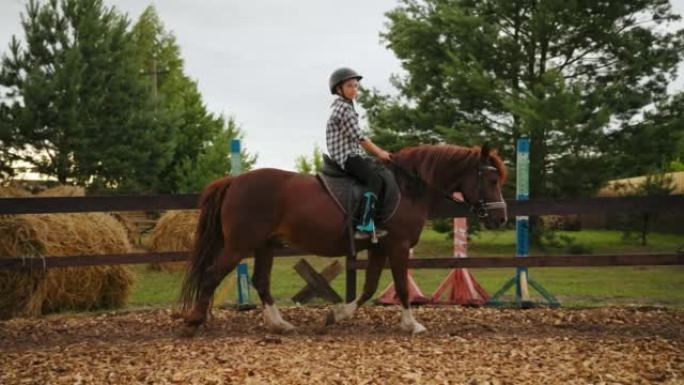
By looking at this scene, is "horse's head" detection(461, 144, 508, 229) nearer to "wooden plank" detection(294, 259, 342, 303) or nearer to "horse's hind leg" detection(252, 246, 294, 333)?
"horse's hind leg" detection(252, 246, 294, 333)

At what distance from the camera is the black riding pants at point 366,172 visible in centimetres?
726

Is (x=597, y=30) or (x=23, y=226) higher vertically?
(x=597, y=30)

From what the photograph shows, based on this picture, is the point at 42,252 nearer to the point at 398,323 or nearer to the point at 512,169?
the point at 398,323

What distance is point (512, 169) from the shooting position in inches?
914

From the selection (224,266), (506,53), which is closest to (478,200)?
(224,266)

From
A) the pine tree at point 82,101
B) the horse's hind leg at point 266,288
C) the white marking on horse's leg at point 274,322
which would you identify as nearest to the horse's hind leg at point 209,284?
the horse's hind leg at point 266,288

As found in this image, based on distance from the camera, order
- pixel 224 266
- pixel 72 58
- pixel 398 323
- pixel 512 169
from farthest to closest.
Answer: pixel 72 58 → pixel 512 169 → pixel 398 323 → pixel 224 266

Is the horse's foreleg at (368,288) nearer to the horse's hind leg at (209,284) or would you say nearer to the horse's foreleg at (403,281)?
the horse's foreleg at (403,281)

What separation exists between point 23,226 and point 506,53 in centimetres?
1929

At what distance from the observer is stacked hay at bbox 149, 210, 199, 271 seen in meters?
16.7

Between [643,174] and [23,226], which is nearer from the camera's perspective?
[23,226]

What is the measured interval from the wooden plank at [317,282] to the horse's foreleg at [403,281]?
2.31 m

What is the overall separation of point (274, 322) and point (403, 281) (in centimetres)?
142

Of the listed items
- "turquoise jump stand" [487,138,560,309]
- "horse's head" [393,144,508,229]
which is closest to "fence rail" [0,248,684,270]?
"turquoise jump stand" [487,138,560,309]
